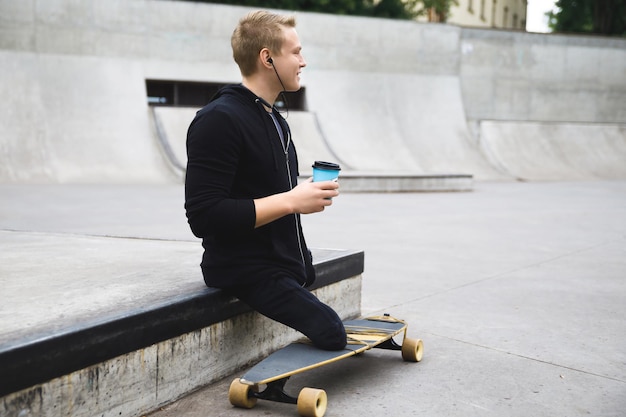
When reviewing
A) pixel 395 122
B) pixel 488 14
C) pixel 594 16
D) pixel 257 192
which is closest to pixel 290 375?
pixel 257 192

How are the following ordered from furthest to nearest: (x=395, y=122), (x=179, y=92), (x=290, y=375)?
1. (x=395, y=122)
2. (x=179, y=92)
3. (x=290, y=375)

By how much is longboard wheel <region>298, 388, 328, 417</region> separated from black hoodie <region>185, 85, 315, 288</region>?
493 millimetres

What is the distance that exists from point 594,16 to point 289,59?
3374cm

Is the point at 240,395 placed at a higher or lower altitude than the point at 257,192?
lower

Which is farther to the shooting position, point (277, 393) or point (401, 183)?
point (401, 183)

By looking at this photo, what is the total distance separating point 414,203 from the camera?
11.4m

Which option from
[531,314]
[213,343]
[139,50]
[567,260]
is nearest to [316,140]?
[139,50]

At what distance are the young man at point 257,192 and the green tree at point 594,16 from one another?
32.8 metres

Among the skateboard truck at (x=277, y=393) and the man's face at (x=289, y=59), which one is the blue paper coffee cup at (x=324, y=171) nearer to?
the man's face at (x=289, y=59)

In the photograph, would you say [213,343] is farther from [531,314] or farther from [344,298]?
[531,314]

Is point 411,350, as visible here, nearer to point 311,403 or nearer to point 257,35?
point 311,403

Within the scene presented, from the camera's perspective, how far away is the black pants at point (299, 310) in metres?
2.56

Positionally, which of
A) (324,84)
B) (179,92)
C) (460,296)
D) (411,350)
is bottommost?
(460,296)

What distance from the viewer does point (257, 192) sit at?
Answer: 104 inches
